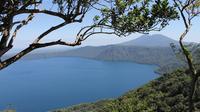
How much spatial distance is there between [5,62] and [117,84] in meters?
145

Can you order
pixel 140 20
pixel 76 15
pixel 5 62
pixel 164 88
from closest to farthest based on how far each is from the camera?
pixel 5 62 → pixel 76 15 → pixel 140 20 → pixel 164 88

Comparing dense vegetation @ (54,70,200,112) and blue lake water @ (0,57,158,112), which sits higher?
dense vegetation @ (54,70,200,112)

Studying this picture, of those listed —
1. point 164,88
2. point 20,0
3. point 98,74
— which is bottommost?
point 98,74

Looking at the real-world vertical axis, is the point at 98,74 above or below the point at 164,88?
below

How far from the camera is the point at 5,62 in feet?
17.1

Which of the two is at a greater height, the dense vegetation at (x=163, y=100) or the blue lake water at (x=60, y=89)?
the dense vegetation at (x=163, y=100)

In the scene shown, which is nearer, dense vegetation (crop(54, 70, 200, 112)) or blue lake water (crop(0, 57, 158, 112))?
dense vegetation (crop(54, 70, 200, 112))

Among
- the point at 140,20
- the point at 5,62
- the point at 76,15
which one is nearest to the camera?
the point at 5,62

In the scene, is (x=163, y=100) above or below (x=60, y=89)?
above

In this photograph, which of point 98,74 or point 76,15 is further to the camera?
point 98,74

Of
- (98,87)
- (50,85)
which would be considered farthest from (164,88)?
(50,85)

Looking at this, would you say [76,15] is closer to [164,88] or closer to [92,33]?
[92,33]

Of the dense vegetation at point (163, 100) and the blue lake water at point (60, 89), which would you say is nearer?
the dense vegetation at point (163, 100)

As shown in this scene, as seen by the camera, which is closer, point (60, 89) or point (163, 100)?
point (163, 100)
